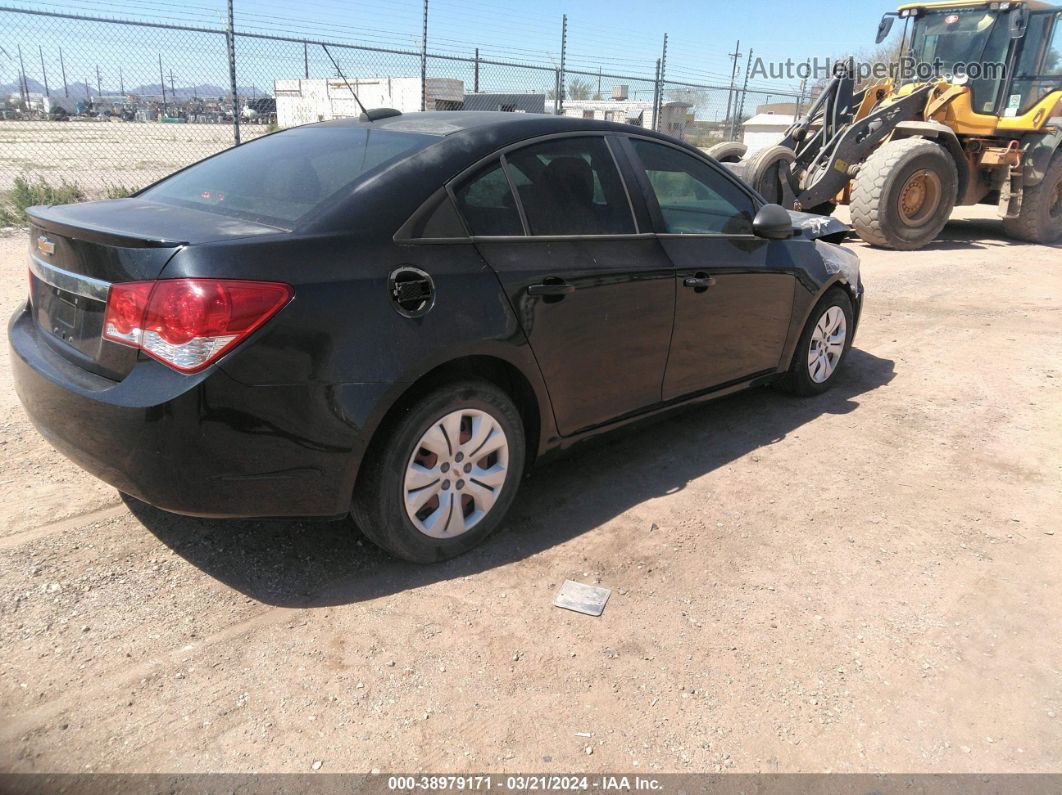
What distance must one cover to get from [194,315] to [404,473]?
892 millimetres

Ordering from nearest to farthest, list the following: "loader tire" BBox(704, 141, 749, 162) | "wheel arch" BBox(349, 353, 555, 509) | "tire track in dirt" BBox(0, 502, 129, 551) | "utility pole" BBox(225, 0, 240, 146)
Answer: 1. "wheel arch" BBox(349, 353, 555, 509)
2. "tire track in dirt" BBox(0, 502, 129, 551)
3. "utility pole" BBox(225, 0, 240, 146)
4. "loader tire" BBox(704, 141, 749, 162)

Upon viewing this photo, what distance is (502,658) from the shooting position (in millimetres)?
2604

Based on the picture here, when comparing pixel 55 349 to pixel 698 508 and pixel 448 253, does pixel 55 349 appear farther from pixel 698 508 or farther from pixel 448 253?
pixel 698 508

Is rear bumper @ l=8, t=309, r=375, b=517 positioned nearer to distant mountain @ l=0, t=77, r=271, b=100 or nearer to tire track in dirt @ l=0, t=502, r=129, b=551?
tire track in dirt @ l=0, t=502, r=129, b=551

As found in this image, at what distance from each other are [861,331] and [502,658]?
209 inches

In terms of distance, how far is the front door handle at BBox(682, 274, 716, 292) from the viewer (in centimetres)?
379

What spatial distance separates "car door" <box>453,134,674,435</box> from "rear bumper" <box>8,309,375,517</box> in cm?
92

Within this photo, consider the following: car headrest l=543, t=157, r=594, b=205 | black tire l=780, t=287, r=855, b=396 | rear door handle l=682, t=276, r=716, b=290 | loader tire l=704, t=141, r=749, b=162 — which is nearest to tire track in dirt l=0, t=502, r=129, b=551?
car headrest l=543, t=157, r=594, b=205

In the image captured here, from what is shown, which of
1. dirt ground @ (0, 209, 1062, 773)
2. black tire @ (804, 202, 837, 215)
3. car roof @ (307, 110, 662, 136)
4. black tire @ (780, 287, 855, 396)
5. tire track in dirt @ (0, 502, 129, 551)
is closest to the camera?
dirt ground @ (0, 209, 1062, 773)

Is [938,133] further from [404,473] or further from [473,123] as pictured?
[404,473]

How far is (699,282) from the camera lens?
3.85 meters

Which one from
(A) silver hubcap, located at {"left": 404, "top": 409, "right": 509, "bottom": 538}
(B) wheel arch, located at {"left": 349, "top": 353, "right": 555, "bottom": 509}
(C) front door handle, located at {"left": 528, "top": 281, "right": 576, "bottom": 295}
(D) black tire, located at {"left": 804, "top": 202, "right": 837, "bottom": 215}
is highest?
(C) front door handle, located at {"left": 528, "top": 281, "right": 576, "bottom": 295}

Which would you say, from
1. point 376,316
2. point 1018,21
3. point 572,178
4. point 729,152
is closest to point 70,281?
point 376,316

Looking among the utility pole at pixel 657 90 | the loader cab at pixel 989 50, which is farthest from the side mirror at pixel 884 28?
the utility pole at pixel 657 90
